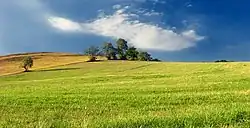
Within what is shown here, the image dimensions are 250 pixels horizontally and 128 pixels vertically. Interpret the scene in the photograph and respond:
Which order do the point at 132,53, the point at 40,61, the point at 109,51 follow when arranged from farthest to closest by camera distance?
the point at 132,53, the point at 109,51, the point at 40,61

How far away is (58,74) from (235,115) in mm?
70682

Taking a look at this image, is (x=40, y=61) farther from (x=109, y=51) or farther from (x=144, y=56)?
(x=144, y=56)

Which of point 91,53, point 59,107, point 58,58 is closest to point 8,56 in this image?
point 58,58

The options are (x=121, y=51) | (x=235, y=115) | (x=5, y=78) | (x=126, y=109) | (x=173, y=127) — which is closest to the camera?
(x=173, y=127)

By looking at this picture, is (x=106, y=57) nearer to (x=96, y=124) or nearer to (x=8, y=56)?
(x=8, y=56)

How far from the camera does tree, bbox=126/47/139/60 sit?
445ft

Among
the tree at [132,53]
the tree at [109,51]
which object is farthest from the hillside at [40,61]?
the tree at [132,53]

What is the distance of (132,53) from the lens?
137m

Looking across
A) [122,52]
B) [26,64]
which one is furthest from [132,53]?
[26,64]

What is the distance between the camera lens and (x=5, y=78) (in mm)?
81812

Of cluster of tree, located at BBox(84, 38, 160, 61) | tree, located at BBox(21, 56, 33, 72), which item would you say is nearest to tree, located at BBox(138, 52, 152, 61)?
cluster of tree, located at BBox(84, 38, 160, 61)

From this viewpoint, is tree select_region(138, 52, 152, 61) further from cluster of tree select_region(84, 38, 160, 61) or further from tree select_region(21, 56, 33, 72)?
tree select_region(21, 56, 33, 72)

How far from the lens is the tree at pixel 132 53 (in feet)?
445

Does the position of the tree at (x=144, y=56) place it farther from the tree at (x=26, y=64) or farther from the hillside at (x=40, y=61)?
the tree at (x=26, y=64)
